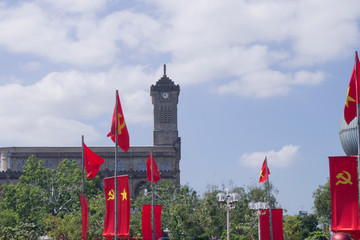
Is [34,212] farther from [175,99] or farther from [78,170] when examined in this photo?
[175,99]

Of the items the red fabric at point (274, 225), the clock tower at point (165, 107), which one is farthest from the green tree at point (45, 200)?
the clock tower at point (165, 107)

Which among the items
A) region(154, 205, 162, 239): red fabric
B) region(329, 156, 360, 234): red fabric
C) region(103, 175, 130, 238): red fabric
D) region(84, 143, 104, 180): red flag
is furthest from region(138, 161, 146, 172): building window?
region(329, 156, 360, 234): red fabric

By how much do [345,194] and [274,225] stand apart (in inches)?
1006

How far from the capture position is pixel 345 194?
2100 cm

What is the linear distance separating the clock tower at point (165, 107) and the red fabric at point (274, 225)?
87.4m

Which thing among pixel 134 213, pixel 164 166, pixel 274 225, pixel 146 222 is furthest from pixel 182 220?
pixel 164 166

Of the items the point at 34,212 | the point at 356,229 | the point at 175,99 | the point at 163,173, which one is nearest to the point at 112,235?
the point at 356,229

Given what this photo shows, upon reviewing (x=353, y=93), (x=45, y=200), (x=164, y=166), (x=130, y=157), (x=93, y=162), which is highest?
(x=130, y=157)

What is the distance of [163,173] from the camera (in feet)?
374

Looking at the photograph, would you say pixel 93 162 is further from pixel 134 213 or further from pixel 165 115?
pixel 165 115

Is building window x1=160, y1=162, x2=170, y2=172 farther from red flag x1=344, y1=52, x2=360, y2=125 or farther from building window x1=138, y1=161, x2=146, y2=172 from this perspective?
red flag x1=344, y1=52, x2=360, y2=125

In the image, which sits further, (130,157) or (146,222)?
(130,157)

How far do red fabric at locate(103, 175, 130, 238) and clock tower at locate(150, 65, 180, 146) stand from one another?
348 feet

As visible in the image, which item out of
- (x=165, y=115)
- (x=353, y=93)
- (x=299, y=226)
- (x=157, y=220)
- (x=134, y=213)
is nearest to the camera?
(x=353, y=93)
